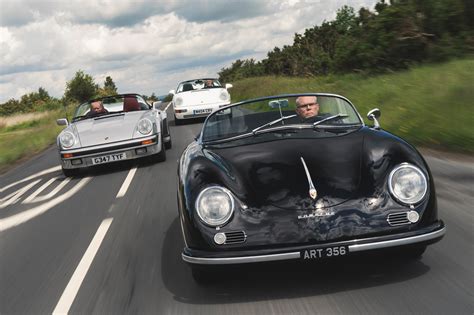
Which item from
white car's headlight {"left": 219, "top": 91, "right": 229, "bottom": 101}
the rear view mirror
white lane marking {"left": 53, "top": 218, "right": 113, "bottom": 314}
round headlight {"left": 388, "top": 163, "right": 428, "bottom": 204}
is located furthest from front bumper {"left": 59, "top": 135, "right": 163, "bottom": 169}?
white car's headlight {"left": 219, "top": 91, "right": 229, "bottom": 101}

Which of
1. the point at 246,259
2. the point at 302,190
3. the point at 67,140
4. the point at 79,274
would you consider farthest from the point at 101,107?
the point at 246,259

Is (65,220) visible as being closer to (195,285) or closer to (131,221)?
(131,221)

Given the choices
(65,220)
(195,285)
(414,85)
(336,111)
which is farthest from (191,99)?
(195,285)

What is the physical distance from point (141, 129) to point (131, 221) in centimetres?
392

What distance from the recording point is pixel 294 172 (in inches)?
141

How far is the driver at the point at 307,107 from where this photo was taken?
493 centimetres

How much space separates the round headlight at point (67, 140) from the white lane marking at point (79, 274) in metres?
3.97

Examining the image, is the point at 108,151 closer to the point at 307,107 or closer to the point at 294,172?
the point at 307,107

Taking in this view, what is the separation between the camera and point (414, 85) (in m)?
13.2

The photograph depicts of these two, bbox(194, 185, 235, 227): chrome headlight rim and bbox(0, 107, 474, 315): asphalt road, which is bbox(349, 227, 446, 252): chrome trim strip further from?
bbox(194, 185, 235, 227): chrome headlight rim

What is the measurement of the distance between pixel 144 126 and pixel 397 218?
22.6 feet

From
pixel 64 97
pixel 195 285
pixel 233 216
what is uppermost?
pixel 233 216

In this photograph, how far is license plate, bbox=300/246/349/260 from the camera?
317cm

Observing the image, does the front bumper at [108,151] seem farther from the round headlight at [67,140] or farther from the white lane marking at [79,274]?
the white lane marking at [79,274]
